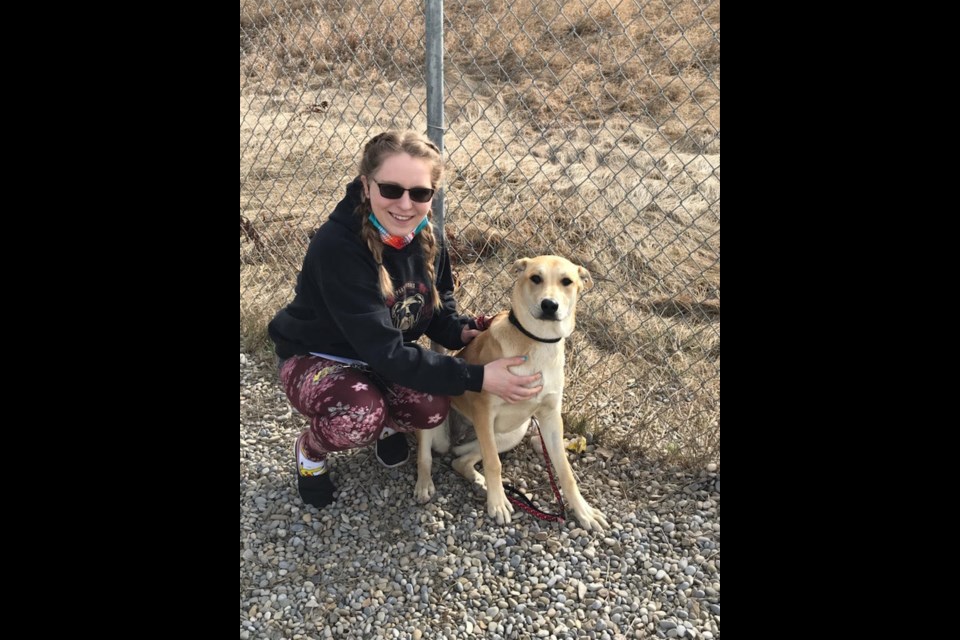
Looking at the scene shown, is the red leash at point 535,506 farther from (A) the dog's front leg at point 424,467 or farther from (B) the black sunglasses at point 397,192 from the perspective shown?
(B) the black sunglasses at point 397,192

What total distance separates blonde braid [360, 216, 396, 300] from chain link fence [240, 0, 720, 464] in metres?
1.23

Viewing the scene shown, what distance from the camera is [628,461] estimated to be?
3209 millimetres

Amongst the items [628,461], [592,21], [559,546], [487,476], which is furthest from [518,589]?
[592,21]

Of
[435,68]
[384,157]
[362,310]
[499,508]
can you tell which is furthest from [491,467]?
[435,68]

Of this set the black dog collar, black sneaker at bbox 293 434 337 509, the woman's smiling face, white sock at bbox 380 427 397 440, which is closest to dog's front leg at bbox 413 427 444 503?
white sock at bbox 380 427 397 440

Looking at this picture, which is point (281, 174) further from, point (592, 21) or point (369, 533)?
point (369, 533)

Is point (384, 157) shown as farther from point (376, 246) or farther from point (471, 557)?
point (471, 557)

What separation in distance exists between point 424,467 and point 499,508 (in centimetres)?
37

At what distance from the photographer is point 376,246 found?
2.62 m

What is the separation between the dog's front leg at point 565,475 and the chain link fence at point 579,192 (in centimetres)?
44

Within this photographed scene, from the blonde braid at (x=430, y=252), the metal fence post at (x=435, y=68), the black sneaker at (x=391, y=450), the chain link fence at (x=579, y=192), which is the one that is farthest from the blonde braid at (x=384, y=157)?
the chain link fence at (x=579, y=192)

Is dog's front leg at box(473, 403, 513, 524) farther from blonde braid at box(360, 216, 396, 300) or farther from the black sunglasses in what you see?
the black sunglasses

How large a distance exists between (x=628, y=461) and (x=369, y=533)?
121 centimetres

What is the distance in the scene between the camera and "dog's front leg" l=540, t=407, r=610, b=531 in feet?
9.27
